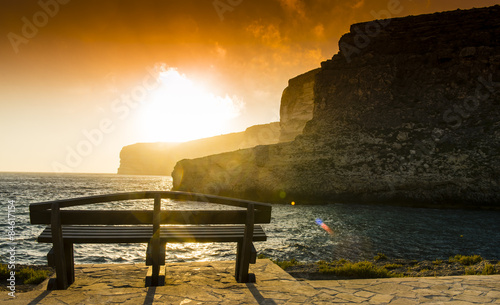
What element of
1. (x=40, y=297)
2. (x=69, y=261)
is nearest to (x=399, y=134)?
(x=69, y=261)

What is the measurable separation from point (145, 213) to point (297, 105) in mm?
60998

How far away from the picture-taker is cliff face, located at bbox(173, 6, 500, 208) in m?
32.9

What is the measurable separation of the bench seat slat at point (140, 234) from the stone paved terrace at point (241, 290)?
24.0 inches

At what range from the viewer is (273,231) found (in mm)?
14852

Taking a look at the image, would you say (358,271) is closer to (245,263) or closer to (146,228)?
(245,263)

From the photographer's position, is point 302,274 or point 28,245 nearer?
point 302,274

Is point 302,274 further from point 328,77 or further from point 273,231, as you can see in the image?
point 328,77

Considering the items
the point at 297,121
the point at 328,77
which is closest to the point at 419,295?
the point at 328,77

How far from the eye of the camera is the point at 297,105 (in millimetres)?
63344

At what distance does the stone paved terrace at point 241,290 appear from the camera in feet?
12.0

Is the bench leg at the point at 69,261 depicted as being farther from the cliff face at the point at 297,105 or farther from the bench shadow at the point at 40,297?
the cliff face at the point at 297,105

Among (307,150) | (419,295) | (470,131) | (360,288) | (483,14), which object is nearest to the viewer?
(419,295)

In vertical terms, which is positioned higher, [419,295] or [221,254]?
[419,295]

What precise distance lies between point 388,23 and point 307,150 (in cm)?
2313
